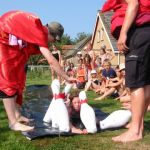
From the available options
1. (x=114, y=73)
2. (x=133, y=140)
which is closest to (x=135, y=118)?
(x=133, y=140)

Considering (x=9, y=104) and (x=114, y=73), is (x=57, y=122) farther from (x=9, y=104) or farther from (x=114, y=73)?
(x=114, y=73)

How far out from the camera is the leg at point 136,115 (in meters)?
4.69

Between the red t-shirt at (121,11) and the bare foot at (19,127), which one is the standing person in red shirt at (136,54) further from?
the bare foot at (19,127)

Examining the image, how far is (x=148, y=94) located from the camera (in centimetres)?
477

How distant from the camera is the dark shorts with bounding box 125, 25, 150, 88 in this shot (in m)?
4.63

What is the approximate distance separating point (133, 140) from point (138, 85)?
2.03 feet

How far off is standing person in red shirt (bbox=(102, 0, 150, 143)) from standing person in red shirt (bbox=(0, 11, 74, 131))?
1012mm

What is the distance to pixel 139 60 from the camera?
4.62 m

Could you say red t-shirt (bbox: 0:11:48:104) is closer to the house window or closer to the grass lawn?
the grass lawn

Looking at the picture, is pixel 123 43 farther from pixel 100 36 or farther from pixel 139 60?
pixel 100 36

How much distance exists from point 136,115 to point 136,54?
2.23 ft

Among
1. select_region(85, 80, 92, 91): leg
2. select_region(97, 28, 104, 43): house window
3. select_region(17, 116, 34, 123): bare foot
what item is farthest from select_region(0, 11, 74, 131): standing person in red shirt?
select_region(97, 28, 104, 43): house window

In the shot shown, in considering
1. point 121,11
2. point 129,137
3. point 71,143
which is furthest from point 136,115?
point 121,11

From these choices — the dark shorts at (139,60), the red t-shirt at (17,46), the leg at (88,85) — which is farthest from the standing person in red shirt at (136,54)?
the leg at (88,85)
